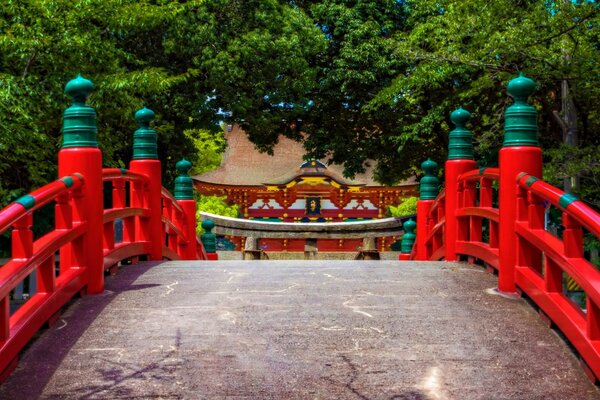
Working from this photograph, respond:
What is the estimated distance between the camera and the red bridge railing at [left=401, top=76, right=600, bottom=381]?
162 inches

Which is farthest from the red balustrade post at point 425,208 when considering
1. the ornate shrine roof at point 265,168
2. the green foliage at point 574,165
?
the ornate shrine roof at point 265,168

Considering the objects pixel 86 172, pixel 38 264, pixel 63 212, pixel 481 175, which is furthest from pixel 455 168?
pixel 38 264

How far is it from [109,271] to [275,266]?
1566mm

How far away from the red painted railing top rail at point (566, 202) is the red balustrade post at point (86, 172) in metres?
3.04

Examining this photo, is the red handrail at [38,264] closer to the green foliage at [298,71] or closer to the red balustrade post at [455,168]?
the red balustrade post at [455,168]

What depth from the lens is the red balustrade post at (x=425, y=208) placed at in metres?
10.7

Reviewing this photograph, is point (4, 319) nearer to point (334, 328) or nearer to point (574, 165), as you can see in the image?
point (334, 328)

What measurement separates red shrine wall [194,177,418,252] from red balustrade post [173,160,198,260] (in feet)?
74.5

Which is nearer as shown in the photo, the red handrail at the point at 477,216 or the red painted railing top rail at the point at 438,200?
the red handrail at the point at 477,216

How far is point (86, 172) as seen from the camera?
5594 mm

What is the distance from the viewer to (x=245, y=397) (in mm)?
3801

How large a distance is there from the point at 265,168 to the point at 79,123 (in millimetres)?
33301

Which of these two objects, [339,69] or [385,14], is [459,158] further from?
[385,14]

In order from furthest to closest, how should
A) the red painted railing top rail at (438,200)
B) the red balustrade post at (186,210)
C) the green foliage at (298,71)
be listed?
the green foliage at (298,71) < the red balustrade post at (186,210) < the red painted railing top rail at (438,200)
